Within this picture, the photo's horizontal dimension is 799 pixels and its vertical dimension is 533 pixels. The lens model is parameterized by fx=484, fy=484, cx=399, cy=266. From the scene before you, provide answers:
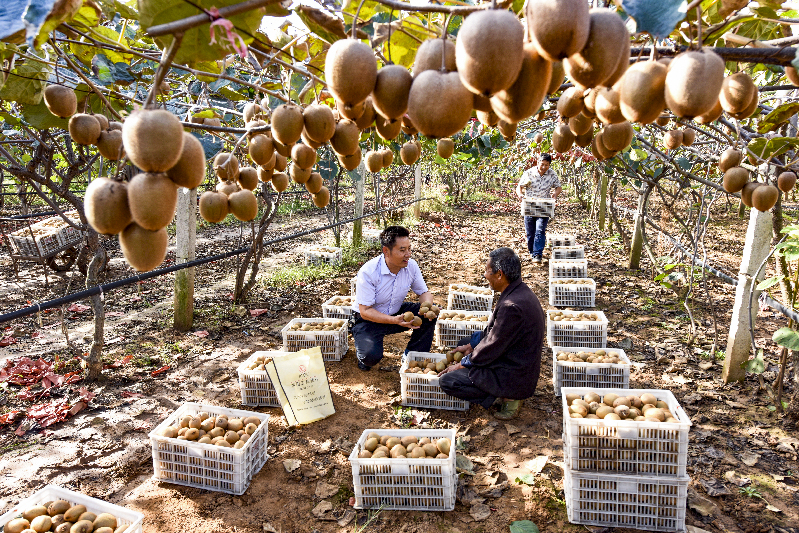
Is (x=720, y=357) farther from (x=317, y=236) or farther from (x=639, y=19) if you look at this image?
(x=317, y=236)

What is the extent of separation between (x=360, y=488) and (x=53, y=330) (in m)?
4.81

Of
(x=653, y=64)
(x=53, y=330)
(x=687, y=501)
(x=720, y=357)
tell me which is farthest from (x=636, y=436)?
(x=53, y=330)

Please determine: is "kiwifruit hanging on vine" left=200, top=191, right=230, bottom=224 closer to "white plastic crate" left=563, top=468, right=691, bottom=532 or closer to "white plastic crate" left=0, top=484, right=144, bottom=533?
"white plastic crate" left=0, top=484, right=144, bottom=533

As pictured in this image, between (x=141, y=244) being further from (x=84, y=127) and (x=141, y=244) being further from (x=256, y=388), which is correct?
(x=256, y=388)

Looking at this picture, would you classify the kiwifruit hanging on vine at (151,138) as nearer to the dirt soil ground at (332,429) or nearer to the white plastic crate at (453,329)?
the dirt soil ground at (332,429)

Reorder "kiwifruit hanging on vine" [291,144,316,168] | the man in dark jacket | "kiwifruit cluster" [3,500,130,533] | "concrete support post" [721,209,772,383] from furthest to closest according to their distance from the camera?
"concrete support post" [721,209,772,383] → the man in dark jacket → "kiwifruit cluster" [3,500,130,533] → "kiwifruit hanging on vine" [291,144,316,168]

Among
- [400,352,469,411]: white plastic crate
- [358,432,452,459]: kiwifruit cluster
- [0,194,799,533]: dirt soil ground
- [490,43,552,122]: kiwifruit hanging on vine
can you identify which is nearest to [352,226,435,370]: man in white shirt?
[0,194,799,533]: dirt soil ground

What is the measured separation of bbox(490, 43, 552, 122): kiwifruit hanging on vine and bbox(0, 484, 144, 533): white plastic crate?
7.93 feet

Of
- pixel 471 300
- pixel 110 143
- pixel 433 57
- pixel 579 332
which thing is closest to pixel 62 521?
pixel 110 143

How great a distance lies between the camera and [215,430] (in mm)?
3031

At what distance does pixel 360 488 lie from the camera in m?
2.72

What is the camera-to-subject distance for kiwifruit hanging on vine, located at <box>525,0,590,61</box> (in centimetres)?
71

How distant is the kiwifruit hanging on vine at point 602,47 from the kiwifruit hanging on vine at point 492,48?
10 centimetres

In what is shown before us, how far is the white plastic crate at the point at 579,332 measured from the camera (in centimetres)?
471
